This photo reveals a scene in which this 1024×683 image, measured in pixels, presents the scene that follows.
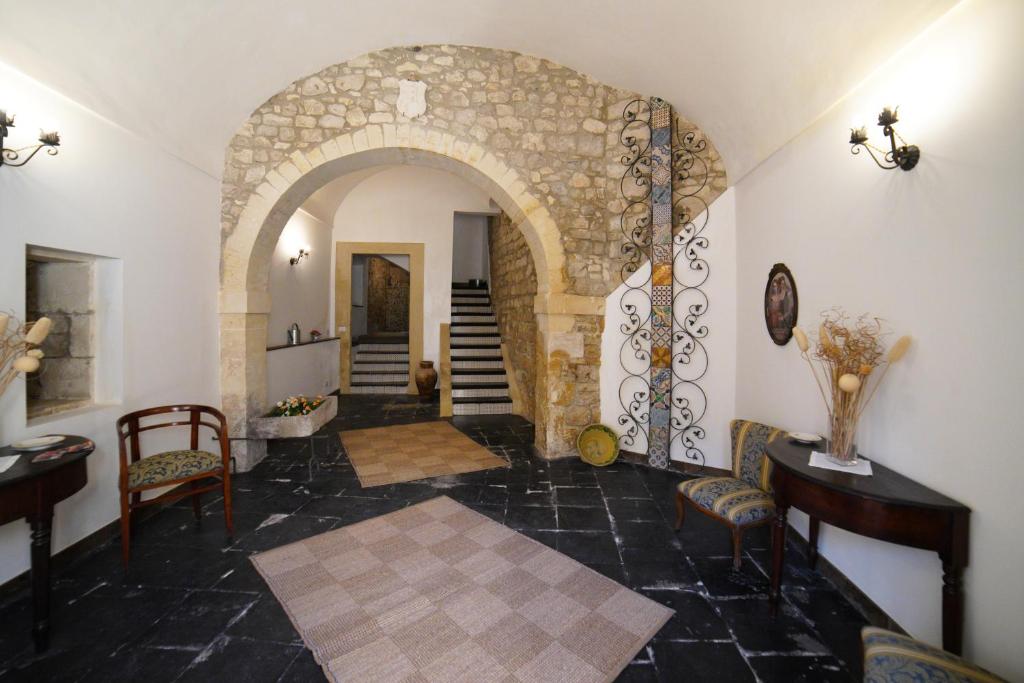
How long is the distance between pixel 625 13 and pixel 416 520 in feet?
12.5

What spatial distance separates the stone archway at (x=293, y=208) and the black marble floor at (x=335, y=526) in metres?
0.66

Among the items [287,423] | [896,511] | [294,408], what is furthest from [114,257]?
[896,511]

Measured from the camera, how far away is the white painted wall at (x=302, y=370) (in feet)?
16.3

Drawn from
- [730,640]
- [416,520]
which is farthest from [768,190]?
[416,520]

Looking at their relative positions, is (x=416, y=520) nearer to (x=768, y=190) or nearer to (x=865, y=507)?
(x=865, y=507)

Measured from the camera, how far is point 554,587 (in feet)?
7.20

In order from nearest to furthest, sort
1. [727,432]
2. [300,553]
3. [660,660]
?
[660,660]
[300,553]
[727,432]

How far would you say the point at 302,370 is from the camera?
580 cm

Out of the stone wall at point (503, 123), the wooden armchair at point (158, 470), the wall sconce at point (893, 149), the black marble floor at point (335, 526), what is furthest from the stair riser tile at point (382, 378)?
the wall sconce at point (893, 149)

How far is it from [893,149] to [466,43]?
340 cm

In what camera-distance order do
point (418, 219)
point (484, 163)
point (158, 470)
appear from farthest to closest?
point (418, 219), point (484, 163), point (158, 470)

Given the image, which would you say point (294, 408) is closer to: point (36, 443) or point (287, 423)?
point (287, 423)

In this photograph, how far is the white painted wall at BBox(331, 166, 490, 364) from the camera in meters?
7.33

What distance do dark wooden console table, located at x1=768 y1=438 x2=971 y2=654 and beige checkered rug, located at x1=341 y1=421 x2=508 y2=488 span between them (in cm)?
260
